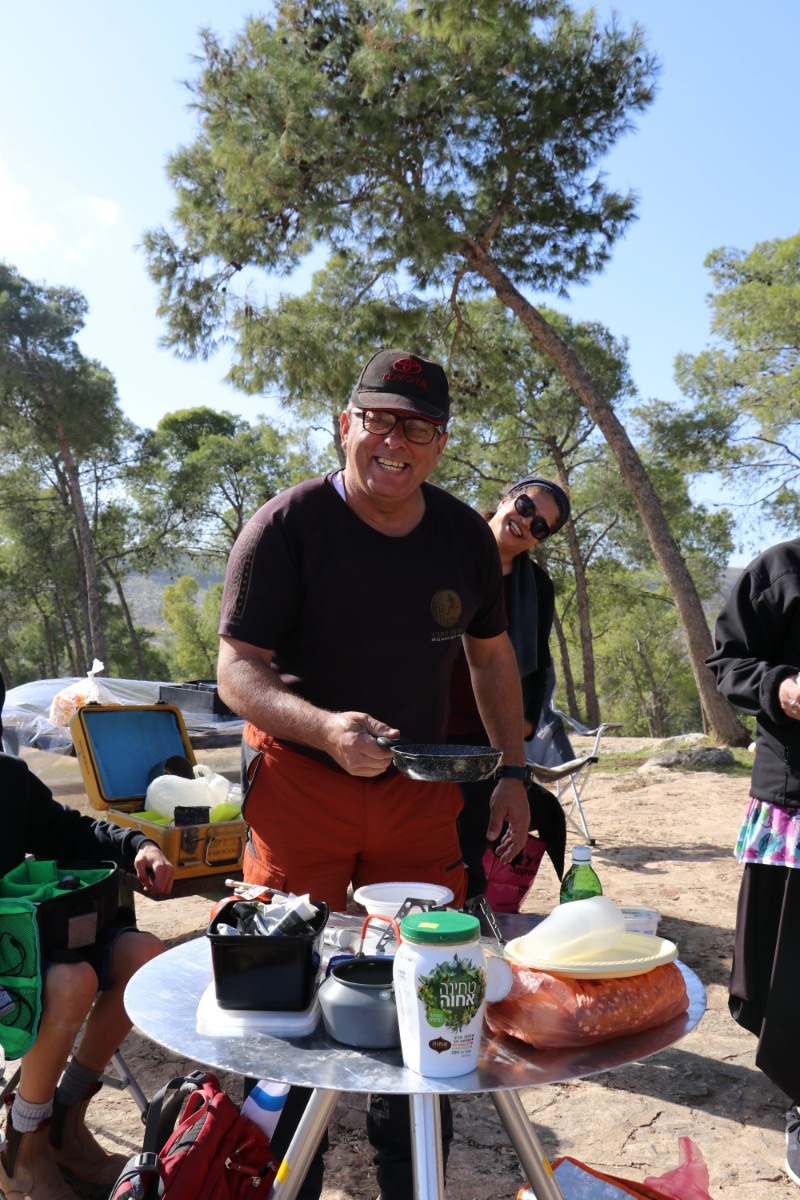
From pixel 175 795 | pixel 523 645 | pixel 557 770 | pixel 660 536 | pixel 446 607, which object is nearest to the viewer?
pixel 446 607

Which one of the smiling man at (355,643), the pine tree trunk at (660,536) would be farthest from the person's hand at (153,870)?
the pine tree trunk at (660,536)

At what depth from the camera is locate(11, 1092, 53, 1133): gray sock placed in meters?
2.25

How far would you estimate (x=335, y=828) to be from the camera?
202cm

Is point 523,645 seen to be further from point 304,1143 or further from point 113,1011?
point 304,1143

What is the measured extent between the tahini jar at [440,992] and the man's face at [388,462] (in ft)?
3.51

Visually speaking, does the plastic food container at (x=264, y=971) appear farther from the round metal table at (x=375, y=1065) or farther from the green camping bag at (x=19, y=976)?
the green camping bag at (x=19, y=976)

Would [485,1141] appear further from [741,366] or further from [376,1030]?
[741,366]

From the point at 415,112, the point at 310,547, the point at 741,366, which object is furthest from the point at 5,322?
the point at 310,547

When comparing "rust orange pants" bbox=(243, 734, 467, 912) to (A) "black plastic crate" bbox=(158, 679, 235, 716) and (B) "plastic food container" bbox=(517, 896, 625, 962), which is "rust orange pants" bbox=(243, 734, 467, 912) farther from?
(A) "black plastic crate" bbox=(158, 679, 235, 716)

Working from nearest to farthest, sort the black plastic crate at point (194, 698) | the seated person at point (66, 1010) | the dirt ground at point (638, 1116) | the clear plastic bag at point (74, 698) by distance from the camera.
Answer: the seated person at point (66, 1010) < the dirt ground at point (638, 1116) < the clear plastic bag at point (74, 698) < the black plastic crate at point (194, 698)

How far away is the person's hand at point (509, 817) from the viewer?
91.6 inches

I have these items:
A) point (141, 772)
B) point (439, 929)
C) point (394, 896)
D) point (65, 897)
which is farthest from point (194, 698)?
point (439, 929)

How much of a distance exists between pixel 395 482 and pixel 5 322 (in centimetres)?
2300

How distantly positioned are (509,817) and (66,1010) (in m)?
1.17
